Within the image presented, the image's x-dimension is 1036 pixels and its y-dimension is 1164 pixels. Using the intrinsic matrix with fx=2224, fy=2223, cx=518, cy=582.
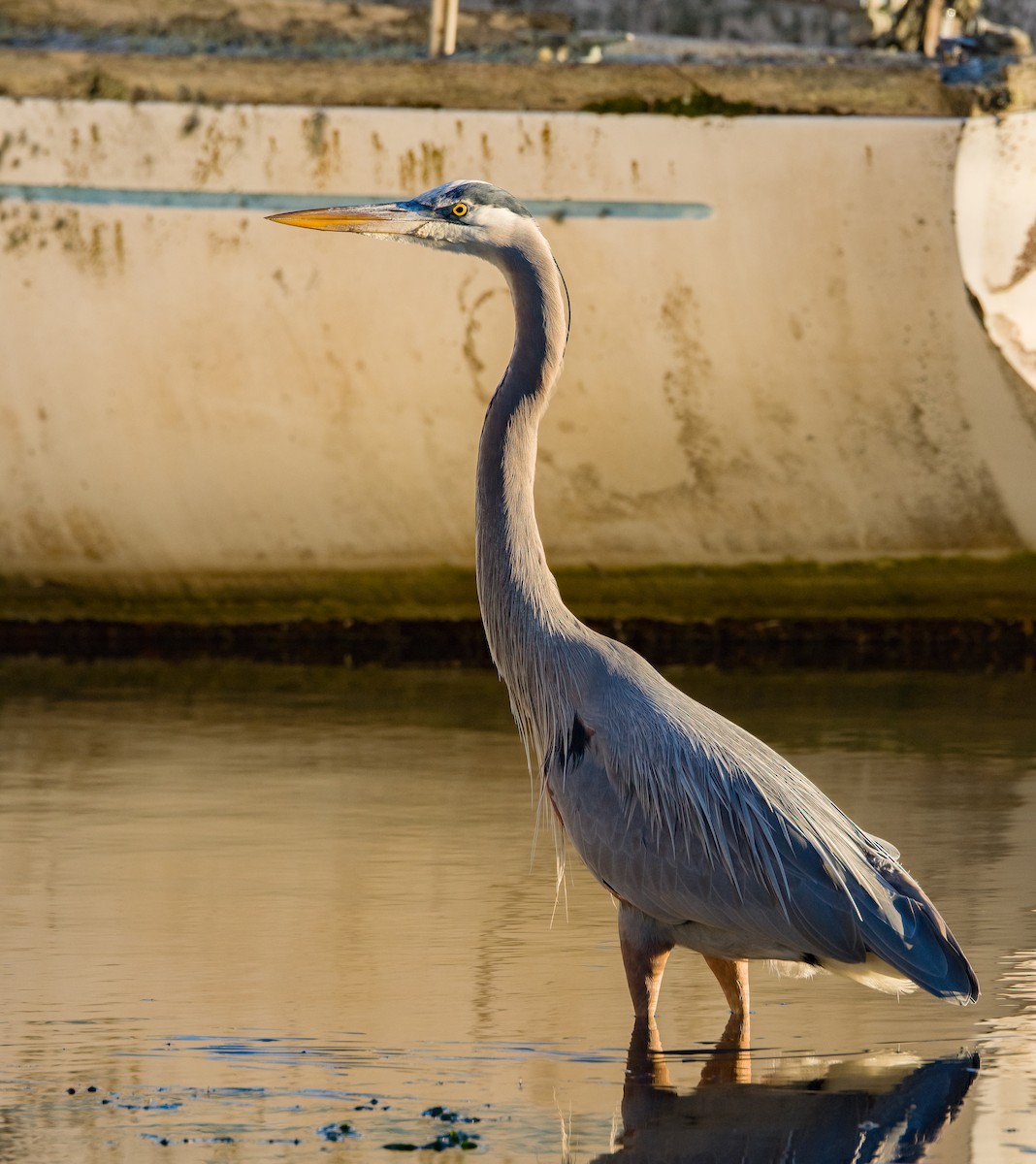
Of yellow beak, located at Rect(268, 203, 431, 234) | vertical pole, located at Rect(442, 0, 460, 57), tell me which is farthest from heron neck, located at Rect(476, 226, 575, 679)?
vertical pole, located at Rect(442, 0, 460, 57)

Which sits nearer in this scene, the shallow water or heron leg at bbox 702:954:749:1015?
the shallow water

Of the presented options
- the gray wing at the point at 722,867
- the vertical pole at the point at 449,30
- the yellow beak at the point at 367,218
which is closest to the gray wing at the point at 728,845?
the gray wing at the point at 722,867

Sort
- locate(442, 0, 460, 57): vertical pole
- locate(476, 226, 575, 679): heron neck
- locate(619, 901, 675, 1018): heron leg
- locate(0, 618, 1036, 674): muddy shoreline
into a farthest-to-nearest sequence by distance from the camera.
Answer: locate(0, 618, 1036, 674): muddy shoreline
locate(442, 0, 460, 57): vertical pole
locate(476, 226, 575, 679): heron neck
locate(619, 901, 675, 1018): heron leg

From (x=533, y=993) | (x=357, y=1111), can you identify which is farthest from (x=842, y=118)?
(x=357, y=1111)

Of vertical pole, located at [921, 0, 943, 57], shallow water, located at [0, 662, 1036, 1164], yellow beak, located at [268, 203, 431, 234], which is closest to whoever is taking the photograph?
shallow water, located at [0, 662, 1036, 1164]

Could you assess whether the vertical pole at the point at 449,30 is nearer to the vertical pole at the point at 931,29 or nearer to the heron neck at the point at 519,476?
the vertical pole at the point at 931,29

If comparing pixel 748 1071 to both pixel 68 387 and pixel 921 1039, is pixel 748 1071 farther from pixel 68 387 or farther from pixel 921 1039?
pixel 68 387

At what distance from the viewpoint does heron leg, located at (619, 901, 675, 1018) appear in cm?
489

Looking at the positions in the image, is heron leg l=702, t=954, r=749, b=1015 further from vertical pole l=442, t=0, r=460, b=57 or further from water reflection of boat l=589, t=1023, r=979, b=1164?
vertical pole l=442, t=0, r=460, b=57

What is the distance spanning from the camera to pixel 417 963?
5449 mm

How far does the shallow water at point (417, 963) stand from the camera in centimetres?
428

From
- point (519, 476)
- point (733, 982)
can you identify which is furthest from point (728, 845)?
point (519, 476)

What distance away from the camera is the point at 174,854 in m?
6.59

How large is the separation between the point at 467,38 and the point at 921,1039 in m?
6.32
